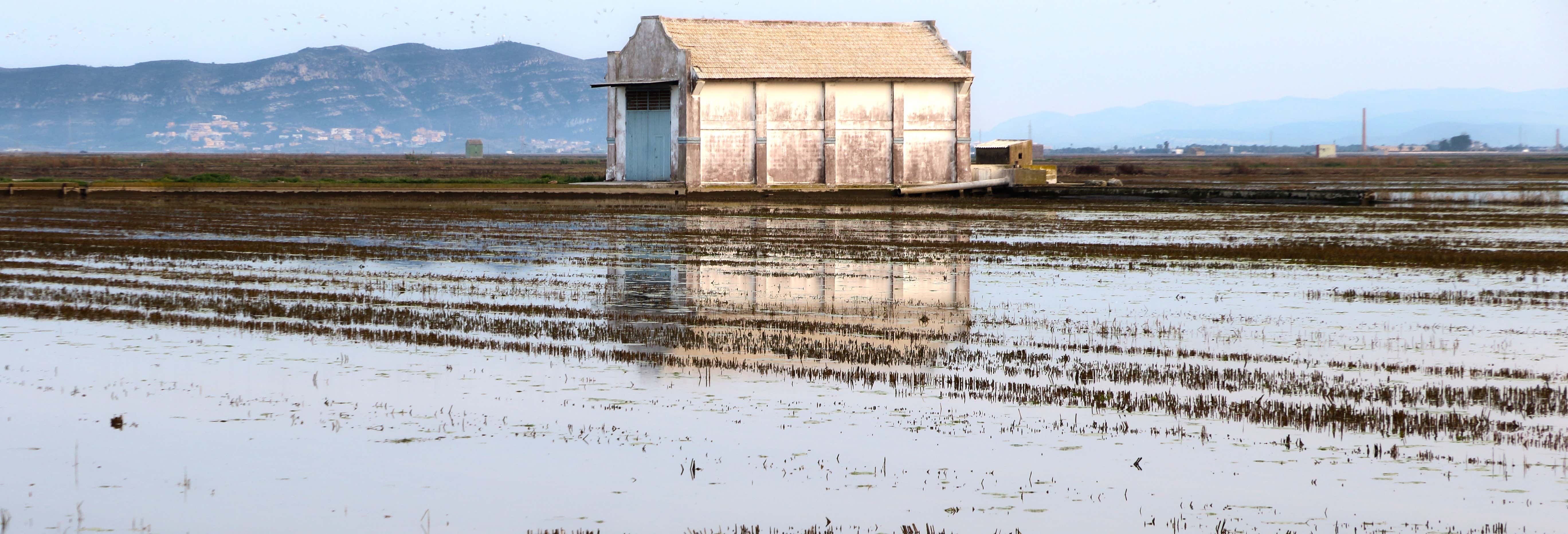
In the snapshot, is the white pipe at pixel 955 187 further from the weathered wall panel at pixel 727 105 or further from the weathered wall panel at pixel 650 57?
the weathered wall panel at pixel 650 57

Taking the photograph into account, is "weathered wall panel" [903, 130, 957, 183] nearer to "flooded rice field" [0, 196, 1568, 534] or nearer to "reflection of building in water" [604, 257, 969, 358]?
"reflection of building in water" [604, 257, 969, 358]

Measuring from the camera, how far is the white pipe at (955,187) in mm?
51594

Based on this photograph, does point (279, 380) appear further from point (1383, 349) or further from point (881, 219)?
point (881, 219)

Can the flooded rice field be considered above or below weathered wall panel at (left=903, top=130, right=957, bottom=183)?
below

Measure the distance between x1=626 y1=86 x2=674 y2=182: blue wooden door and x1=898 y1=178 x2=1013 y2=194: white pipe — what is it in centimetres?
816

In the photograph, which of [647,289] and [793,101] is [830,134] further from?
[647,289]

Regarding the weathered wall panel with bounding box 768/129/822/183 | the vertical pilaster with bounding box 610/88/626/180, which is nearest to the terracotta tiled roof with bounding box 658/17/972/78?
the weathered wall panel with bounding box 768/129/822/183

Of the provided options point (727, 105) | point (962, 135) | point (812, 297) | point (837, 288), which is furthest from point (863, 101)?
point (812, 297)

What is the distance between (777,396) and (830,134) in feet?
139

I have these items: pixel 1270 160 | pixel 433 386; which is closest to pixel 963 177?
pixel 433 386

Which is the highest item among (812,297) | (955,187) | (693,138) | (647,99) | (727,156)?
(647,99)

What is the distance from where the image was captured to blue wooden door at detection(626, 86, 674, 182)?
52.0 metres

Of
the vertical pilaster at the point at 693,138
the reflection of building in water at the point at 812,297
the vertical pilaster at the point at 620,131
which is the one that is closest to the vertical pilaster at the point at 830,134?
the vertical pilaster at the point at 693,138

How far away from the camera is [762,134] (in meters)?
51.6
